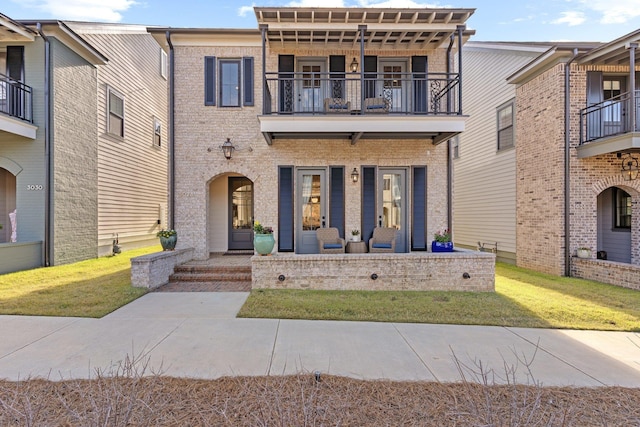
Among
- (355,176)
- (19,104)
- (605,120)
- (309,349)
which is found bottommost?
(309,349)

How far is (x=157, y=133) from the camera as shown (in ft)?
50.8

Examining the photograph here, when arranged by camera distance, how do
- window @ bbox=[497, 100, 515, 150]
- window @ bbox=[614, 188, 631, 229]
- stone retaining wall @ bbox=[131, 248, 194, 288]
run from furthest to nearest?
window @ bbox=[497, 100, 515, 150] → window @ bbox=[614, 188, 631, 229] → stone retaining wall @ bbox=[131, 248, 194, 288]

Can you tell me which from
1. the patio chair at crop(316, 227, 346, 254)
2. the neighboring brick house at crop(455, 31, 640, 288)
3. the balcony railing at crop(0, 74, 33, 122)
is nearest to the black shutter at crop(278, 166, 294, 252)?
the patio chair at crop(316, 227, 346, 254)

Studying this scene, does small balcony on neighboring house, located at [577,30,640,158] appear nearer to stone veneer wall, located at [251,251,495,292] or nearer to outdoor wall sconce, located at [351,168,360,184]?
stone veneer wall, located at [251,251,495,292]

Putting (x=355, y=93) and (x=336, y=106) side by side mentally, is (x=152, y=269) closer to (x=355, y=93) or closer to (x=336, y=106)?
(x=336, y=106)

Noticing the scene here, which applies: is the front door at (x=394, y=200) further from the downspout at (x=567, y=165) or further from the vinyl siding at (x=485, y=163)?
the vinyl siding at (x=485, y=163)

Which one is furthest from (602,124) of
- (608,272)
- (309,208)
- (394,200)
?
(309,208)

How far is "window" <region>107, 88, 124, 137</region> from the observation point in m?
11.8

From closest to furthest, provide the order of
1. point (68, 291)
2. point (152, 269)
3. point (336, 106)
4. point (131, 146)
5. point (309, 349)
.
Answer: point (309, 349) → point (68, 291) → point (152, 269) → point (336, 106) → point (131, 146)

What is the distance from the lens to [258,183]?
9078mm

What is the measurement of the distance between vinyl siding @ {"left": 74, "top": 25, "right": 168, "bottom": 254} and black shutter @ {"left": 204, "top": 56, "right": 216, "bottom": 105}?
4.96 meters

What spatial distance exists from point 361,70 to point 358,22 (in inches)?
50.9

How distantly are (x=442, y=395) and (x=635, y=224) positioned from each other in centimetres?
1021

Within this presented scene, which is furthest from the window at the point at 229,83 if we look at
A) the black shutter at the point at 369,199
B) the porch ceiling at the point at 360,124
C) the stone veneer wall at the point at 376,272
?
the stone veneer wall at the point at 376,272
